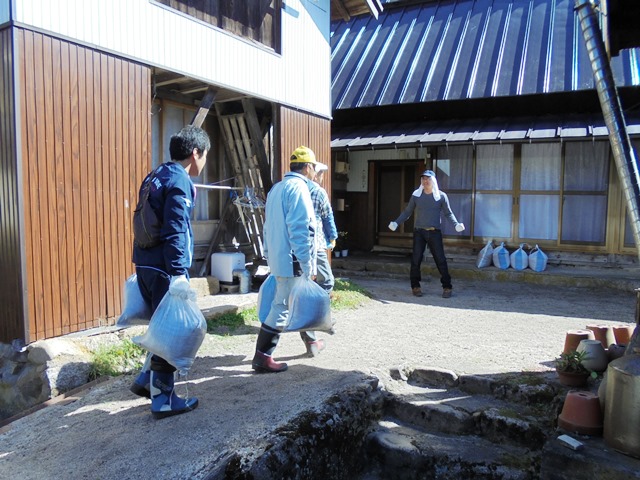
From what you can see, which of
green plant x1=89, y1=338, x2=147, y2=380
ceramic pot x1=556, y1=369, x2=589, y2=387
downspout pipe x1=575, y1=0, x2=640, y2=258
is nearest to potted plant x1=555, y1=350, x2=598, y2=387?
ceramic pot x1=556, y1=369, x2=589, y2=387

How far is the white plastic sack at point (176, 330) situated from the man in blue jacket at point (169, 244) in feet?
0.19

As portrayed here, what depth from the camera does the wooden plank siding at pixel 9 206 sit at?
436 cm

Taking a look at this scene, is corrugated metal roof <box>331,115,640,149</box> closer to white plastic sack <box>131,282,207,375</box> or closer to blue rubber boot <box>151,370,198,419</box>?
white plastic sack <box>131,282,207,375</box>

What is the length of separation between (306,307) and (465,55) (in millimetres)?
9176

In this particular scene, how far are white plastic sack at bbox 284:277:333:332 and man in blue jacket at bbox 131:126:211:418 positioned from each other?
0.99 meters

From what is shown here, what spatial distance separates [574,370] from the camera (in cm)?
382

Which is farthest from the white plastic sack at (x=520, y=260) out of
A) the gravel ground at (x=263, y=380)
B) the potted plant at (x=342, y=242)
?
the potted plant at (x=342, y=242)

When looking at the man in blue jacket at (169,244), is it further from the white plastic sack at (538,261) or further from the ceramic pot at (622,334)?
the white plastic sack at (538,261)

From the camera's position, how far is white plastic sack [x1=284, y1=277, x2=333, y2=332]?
3928 mm

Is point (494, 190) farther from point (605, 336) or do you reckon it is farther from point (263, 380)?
point (263, 380)

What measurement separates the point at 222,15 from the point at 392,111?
5.20 meters

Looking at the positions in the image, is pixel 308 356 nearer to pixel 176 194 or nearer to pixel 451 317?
pixel 176 194

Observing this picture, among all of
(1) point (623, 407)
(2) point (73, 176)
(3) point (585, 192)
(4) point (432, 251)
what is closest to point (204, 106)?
(2) point (73, 176)

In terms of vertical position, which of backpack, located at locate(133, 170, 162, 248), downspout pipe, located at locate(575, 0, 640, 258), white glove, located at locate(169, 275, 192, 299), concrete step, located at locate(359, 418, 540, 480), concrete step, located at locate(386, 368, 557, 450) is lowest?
concrete step, located at locate(359, 418, 540, 480)
